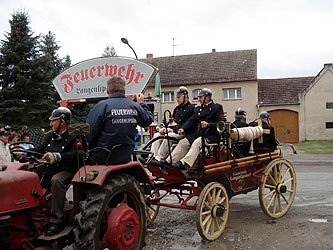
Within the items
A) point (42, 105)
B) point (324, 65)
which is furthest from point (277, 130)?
point (42, 105)

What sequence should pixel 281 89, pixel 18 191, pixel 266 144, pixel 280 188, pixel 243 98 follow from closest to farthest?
pixel 18 191 → pixel 280 188 → pixel 266 144 → pixel 243 98 → pixel 281 89

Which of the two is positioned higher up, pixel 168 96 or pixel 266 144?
pixel 168 96

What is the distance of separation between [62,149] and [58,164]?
0.22 meters

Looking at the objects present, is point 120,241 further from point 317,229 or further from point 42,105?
point 42,105

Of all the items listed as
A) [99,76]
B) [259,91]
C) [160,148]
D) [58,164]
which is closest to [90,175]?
[58,164]

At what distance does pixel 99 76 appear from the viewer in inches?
522

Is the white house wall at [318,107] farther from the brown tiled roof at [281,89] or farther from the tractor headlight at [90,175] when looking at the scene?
the tractor headlight at [90,175]

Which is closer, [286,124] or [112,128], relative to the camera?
[112,128]

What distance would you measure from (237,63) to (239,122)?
80.7 feet

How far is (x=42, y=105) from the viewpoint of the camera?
894 inches

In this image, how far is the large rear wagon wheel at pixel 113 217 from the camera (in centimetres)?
359

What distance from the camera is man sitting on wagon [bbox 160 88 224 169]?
564cm

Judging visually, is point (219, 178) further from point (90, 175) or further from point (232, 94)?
point (232, 94)

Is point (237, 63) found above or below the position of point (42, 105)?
above
